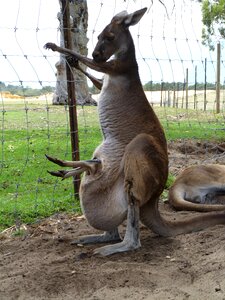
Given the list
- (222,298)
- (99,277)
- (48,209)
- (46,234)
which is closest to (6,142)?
(48,209)

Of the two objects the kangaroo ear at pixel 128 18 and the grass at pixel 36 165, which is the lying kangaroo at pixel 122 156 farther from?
the grass at pixel 36 165

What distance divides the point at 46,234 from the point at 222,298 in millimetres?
2317

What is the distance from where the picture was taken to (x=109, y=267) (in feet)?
13.9

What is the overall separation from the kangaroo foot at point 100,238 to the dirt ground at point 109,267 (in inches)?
3.0

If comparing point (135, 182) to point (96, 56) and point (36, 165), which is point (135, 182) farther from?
point (36, 165)

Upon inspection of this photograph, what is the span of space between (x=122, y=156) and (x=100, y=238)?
0.80 meters

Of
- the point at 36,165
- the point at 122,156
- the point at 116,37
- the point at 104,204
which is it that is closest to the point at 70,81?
the point at 116,37

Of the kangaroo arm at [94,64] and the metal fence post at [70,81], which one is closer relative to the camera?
the kangaroo arm at [94,64]

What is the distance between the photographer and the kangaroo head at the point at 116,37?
15.6 feet

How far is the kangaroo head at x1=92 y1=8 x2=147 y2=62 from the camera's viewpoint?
4758 millimetres

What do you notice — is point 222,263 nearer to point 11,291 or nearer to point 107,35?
point 11,291

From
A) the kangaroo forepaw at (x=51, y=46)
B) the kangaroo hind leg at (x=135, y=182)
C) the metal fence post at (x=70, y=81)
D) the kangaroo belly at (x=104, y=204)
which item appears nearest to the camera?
the kangaroo hind leg at (x=135, y=182)

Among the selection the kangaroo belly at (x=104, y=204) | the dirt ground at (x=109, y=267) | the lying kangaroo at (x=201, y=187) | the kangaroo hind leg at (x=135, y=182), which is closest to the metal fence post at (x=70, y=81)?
the dirt ground at (x=109, y=267)

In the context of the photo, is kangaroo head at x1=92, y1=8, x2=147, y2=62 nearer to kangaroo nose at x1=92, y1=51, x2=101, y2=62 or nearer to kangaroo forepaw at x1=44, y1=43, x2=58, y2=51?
kangaroo nose at x1=92, y1=51, x2=101, y2=62
